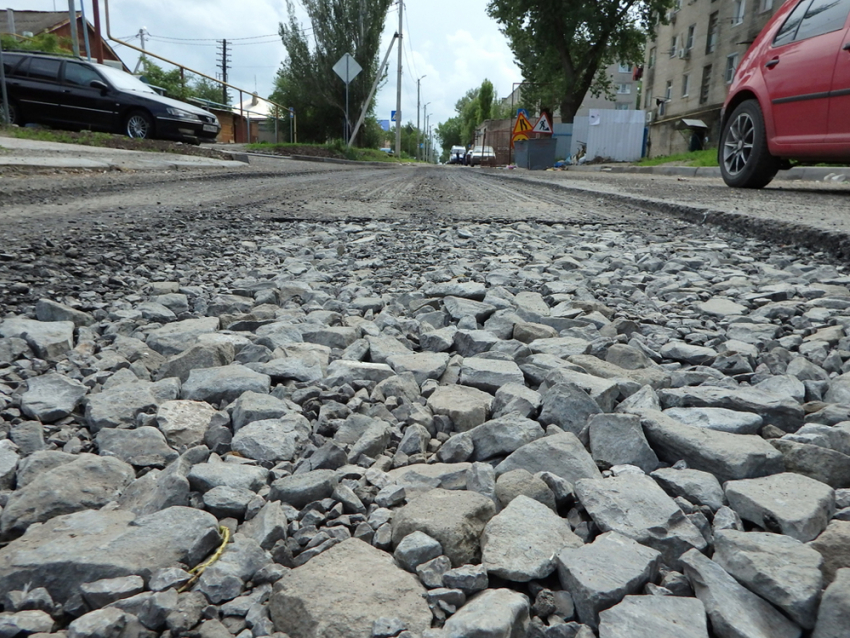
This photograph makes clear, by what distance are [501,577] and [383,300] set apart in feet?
5.28

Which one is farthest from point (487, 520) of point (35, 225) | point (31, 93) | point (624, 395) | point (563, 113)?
point (563, 113)

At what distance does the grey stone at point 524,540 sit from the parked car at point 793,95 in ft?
18.4

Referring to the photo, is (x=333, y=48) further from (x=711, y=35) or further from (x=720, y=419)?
(x=720, y=419)

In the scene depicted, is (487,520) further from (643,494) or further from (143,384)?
(143,384)

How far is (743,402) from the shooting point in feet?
4.60

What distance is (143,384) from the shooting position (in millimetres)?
1540

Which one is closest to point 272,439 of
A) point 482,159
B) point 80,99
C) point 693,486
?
point 693,486

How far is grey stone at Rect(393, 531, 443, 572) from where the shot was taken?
0.92m

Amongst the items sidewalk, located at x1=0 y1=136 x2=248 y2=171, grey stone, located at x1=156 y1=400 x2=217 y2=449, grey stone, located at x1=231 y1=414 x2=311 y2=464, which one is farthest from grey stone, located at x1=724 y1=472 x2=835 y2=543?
sidewalk, located at x1=0 y1=136 x2=248 y2=171

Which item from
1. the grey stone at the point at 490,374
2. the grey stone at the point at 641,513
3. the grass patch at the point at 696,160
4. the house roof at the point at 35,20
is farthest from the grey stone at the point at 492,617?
the house roof at the point at 35,20

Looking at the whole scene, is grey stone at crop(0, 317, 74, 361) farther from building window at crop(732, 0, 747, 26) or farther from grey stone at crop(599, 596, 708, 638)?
building window at crop(732, 0, 747, 26)

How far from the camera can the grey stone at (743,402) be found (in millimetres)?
1382

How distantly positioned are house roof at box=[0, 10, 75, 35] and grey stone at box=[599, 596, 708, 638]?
43612mm

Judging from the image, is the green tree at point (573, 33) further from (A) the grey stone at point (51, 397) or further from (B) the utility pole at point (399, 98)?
(A) the grey stone at point (51, 397)
